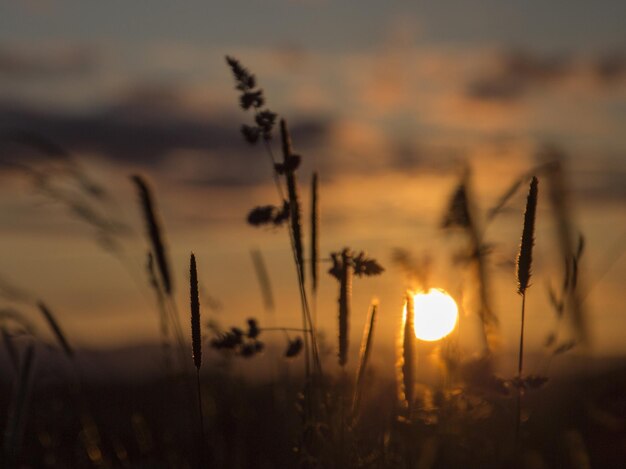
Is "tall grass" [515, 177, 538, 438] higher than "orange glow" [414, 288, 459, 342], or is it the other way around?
"orange glow" [414, 288, 459, 342]

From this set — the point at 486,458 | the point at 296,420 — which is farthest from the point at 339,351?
the point at 296,420

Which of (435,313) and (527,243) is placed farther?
(435,313)

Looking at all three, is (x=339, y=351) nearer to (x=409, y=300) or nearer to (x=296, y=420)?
(x=409, y=300)

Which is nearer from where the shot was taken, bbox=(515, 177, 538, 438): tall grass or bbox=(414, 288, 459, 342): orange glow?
bbox=(515, 177, 538, 438): tall grass

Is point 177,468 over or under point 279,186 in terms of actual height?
under

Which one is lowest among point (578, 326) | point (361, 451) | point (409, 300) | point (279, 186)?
point (361, 451)

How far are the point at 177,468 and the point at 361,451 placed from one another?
0.94 m

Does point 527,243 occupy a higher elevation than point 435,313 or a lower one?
lower

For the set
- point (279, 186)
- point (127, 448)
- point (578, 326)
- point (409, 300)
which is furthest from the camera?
point (127, 448)

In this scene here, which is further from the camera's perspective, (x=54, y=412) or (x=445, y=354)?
(x=54, y=412)

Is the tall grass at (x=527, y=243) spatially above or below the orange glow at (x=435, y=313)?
below

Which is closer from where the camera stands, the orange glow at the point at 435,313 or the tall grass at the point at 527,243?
the tall grass at the point at 527,243

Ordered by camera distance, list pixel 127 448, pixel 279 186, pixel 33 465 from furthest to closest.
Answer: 1. pixel 127 448
2. pixel 33 465
3. pixel 279 186

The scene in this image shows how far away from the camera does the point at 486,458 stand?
367 centimetres
